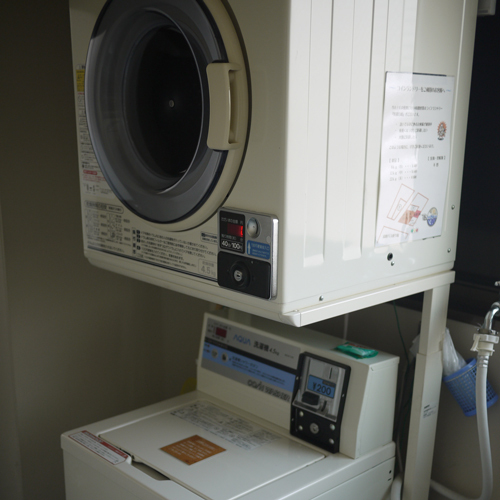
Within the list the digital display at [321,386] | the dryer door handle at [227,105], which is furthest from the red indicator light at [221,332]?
the dryer door handle at [227,105]

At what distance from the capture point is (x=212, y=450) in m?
1.41

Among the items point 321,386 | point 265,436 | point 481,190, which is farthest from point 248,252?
point 481,190

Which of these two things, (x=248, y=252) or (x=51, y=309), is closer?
(x=248, y=252)

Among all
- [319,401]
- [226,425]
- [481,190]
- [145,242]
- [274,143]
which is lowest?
[226,425]

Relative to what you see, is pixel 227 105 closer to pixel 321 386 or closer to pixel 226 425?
pixel 321 386

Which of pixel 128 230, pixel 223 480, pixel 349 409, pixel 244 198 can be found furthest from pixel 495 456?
pixel 128 230

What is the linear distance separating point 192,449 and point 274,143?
80 centimetres

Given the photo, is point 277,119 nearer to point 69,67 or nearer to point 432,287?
point 432,287

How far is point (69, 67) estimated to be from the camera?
193cm

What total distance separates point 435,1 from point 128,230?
0.90 m

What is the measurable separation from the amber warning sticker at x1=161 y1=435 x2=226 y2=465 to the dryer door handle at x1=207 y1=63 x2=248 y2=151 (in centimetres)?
75

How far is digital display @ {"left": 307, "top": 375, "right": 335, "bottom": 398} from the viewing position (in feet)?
4.71

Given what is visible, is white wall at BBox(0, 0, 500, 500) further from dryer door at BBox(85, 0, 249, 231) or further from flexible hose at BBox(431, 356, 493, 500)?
dryer door at BBox(85, 0, 249, 231)

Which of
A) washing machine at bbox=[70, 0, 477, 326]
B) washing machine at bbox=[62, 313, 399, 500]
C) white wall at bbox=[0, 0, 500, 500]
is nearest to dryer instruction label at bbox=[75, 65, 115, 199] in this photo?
washing machine at bbox=[70, 0, 477, 326]
